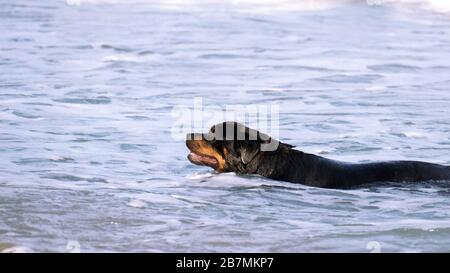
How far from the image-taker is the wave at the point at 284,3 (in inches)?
1111

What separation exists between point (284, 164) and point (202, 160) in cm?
76

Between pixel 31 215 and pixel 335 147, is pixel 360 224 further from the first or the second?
pixel 335 147

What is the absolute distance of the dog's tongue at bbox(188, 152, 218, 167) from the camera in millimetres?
10305

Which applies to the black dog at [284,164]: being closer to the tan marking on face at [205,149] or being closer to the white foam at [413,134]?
the tan marking on face at [205,149]

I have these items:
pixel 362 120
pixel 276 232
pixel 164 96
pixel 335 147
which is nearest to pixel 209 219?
pixel 276 232

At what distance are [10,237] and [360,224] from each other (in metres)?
2.68

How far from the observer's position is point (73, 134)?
41.5ft

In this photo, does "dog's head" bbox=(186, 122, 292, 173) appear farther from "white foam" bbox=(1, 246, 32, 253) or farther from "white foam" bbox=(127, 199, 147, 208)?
"white foam" bbox=(1, 246, 32, 253)

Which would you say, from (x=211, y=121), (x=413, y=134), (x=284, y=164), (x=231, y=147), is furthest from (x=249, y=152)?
(x=211, y=121)

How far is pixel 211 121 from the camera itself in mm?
14039

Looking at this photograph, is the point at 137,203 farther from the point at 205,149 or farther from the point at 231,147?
the point at 231,147

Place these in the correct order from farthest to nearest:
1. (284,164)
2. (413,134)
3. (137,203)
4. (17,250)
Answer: (413,134)
(284,164)
(137,203)
(17,250)

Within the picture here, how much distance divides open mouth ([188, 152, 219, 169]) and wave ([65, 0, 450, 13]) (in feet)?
58.6

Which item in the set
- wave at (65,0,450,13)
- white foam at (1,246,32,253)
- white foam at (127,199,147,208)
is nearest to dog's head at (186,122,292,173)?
white foam at (127,199,147,208)
